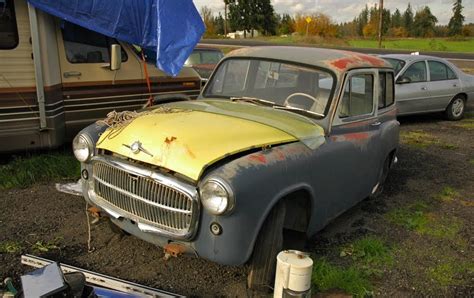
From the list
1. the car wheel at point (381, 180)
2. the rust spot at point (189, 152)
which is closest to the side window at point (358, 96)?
the car wheel at point (381, 180)

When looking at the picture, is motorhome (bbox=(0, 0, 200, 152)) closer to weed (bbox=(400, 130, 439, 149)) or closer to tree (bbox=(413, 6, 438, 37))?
weed (bbox=(400, 130, 439, 149))

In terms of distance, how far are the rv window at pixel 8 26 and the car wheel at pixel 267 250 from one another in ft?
13.4

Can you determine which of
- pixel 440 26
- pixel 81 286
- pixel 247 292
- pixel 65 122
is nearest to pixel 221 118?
pixel 247 292

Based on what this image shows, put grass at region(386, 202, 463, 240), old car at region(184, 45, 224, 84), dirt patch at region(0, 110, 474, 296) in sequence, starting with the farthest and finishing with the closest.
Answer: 1. old car at region(184, 45, 224, 84)
2. grass at region(386, 202, 463, 240)
3. dirt patch at region(0, 110, 474, 296)

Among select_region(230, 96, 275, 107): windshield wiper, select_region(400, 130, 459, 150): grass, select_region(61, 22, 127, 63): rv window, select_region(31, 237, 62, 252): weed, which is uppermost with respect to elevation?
select_region(61, 22, 127, 63): rv window

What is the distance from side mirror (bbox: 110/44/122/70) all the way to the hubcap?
8.26 metres

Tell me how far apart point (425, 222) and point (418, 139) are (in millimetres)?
4395

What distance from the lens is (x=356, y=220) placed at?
505 centimetres

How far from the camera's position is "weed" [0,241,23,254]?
405cm

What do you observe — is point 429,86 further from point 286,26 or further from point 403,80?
point 286,26

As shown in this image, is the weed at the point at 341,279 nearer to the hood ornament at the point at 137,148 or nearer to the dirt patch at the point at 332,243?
the dirt patch at the point at 332,243

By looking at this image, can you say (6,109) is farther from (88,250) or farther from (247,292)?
(247,292)

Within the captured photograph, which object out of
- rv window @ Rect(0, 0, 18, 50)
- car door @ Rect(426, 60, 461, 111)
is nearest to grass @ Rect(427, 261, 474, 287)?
rv window @ Rect(0, 0, 18, 50)

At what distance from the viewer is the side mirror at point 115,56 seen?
6.11 m
